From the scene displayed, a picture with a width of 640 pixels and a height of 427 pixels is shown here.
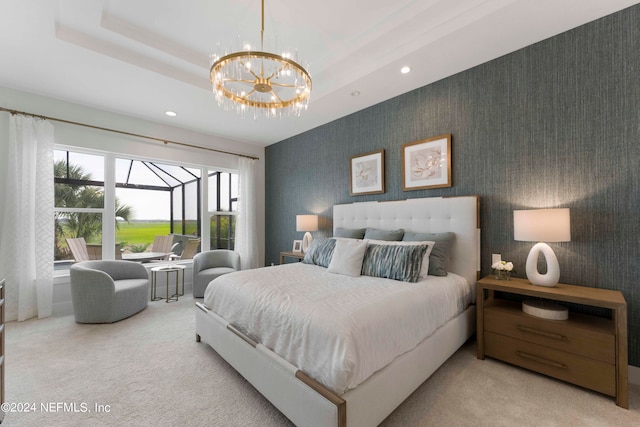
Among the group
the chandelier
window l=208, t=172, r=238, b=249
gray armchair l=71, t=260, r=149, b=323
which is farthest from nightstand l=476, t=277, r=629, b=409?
window l=208, t=172, r=238, b=249

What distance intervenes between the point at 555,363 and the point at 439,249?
3.72ft

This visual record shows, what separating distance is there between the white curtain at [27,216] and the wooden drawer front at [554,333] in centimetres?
493

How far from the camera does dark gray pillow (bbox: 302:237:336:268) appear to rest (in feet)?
9.89

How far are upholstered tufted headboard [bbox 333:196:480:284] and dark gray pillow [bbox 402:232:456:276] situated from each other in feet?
0.37

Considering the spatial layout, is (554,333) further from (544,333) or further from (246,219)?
(246,219)

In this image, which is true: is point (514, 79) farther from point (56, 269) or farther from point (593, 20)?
point (56, 269)

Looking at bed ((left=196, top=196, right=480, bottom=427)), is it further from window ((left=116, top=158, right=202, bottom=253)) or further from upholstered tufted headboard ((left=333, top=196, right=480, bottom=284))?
window ((left=116, top=158, right=202, bottom=253))

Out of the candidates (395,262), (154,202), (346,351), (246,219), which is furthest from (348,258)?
(154,202)

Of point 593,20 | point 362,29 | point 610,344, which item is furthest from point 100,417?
point 593,20

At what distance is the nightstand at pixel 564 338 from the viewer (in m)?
1.70

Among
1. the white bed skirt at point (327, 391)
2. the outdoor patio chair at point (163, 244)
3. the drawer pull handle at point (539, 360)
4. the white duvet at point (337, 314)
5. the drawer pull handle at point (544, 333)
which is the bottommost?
the drawer pull handle at point (539, 360)

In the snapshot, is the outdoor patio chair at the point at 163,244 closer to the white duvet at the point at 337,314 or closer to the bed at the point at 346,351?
the bed at the point at 346,351

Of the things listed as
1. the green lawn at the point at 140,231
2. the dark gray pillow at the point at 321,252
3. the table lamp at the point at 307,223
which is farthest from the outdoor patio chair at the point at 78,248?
the dark gray pillow at the point at 321,252

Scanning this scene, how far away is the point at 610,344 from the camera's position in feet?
5.64
